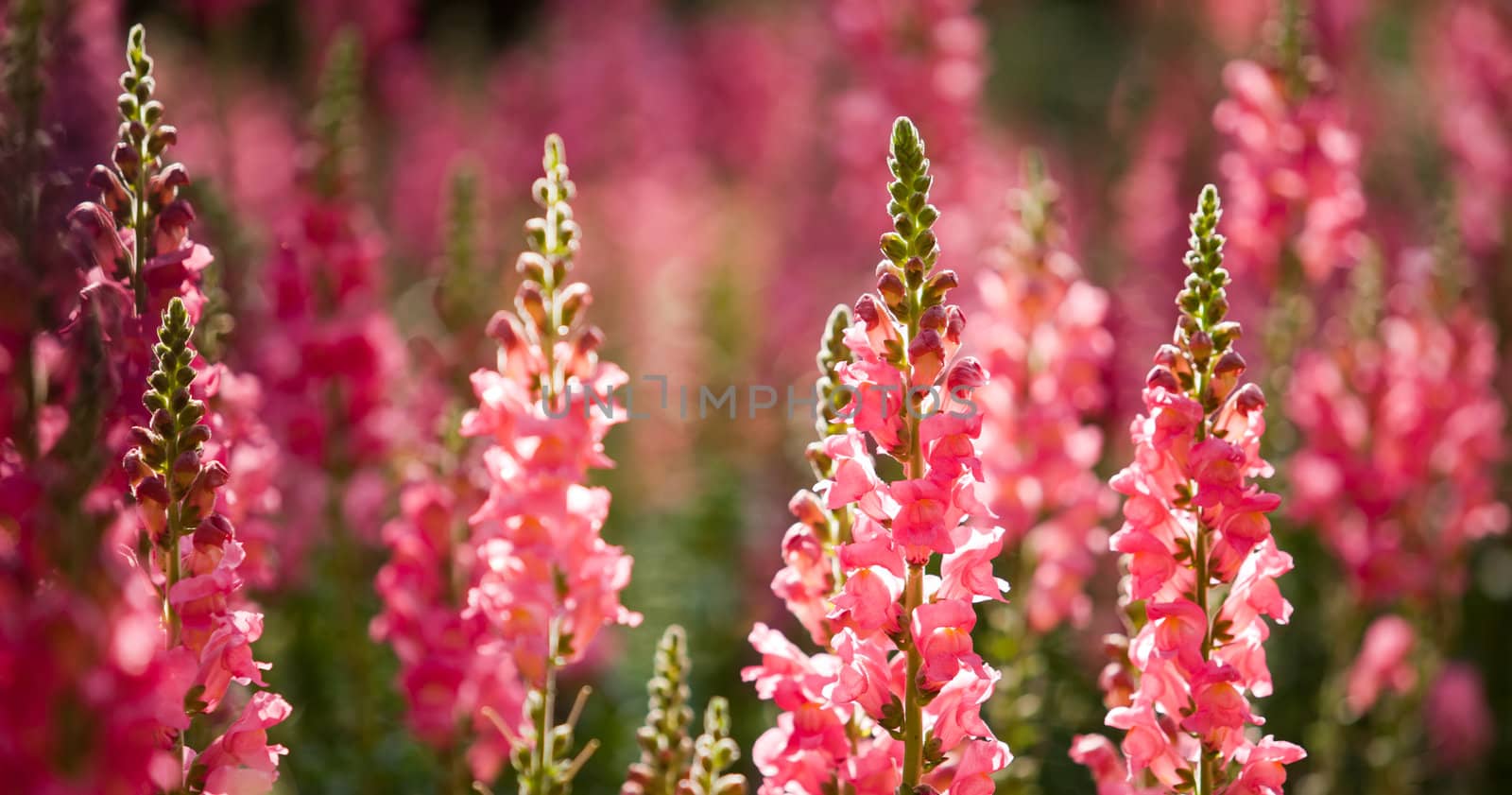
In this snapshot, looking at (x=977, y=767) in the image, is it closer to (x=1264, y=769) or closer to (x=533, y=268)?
(x=1264, y=769)

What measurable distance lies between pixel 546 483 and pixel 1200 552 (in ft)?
3.43

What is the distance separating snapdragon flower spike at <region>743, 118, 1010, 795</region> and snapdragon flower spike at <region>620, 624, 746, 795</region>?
154 millimetres

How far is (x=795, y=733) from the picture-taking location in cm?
196

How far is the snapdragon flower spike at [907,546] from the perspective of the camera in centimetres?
177

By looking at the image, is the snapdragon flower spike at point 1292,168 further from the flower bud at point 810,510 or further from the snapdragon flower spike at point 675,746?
the snapdragon flower spike at point 675,746

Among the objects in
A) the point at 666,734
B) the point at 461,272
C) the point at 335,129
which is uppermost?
the point at 335,129

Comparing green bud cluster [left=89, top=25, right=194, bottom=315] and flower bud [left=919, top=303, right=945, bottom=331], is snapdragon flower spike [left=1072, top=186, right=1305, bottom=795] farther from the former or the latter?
green bud cluster [left=89, top=25, right=194, bottom=315]

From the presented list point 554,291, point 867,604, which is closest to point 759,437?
point 554,291

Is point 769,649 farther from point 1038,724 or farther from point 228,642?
point 1038,724

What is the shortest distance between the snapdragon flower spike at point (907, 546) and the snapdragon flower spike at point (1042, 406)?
1.23m

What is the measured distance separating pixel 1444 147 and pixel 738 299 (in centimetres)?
405

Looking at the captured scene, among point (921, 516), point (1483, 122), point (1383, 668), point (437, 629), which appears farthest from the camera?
point (1483, 122)

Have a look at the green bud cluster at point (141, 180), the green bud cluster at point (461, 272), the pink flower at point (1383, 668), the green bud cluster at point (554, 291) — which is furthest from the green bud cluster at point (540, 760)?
the pink flower at point (1383, 668)

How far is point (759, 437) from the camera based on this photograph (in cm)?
595
